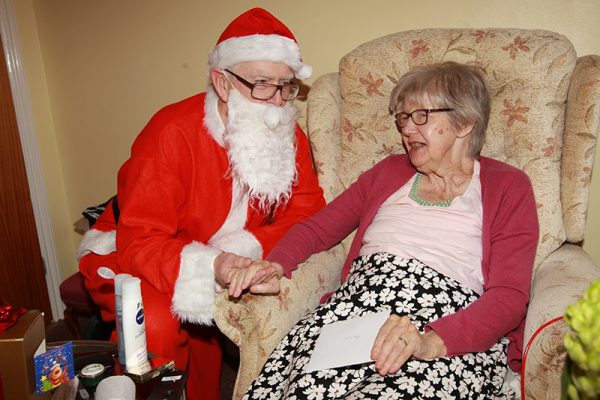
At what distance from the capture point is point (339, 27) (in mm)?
2111

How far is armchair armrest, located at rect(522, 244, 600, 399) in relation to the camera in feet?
3.89

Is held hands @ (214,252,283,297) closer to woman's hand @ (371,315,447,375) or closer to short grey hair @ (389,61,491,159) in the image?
woman's hand @ (371,315,447,375)

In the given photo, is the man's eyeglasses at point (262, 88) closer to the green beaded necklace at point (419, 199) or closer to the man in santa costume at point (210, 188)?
the man in santa costume at point (210, 188)

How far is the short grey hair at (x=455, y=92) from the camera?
1.58m

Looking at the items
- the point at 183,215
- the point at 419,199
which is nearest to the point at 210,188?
the point at 183,215

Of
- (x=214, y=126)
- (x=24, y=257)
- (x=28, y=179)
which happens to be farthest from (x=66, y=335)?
(x=214, y=126)

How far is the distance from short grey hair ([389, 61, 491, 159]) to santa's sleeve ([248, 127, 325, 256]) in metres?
0.41

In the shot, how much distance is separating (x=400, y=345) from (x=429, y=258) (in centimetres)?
34

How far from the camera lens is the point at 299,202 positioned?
74.4 inches

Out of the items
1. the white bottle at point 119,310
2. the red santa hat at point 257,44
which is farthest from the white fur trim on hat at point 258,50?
the white bottle at point 119,310

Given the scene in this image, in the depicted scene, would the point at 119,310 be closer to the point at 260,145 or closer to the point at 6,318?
the point at 6,318

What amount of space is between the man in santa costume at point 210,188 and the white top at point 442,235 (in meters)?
0.37

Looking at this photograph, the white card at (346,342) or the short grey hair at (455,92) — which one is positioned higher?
the short grey hair at (455,92)

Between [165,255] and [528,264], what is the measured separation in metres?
1.01
